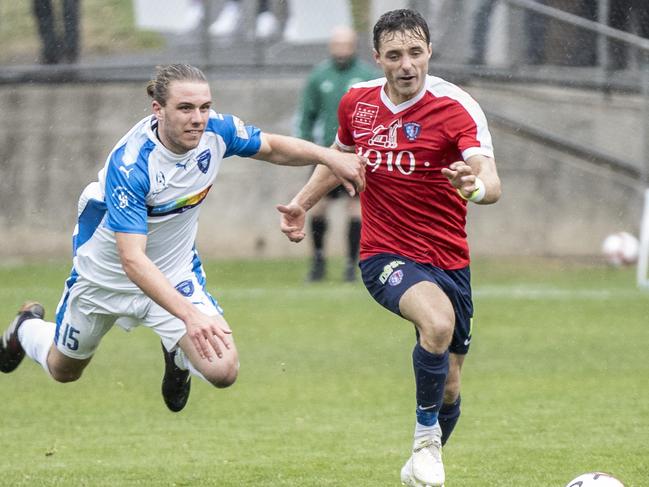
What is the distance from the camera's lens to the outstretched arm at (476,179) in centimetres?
553

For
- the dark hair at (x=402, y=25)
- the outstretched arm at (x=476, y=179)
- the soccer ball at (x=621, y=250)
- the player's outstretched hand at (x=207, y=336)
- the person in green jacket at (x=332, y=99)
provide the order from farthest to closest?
the soccer ball at (x=621, y=250) < the person in green jacket at (x=332, y=99) < the dark hair at (x=402, y=25) < the outstretched arm at (x=476, y=179) < the player's outstretched hand at (x=207, y=336)

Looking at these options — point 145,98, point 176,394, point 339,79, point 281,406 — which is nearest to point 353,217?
point 339,79

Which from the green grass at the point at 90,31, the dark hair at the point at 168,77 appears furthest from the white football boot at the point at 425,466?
the green grass at the point at 90,31

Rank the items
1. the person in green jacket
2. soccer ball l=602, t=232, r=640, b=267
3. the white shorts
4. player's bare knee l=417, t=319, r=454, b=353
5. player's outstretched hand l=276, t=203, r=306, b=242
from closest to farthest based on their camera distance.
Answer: player's bare knee l=417, t=319, r=454, b=353
player's outstretched hand l=276, t=203, r=306, b=242
the white shorts
the person in green jacket
soccer ball l=602, t=232, r=640, b=267

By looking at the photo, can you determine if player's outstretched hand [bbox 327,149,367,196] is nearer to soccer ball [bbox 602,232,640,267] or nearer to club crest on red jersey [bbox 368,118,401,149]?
club crest on red jersey [bbox 368,118,401,149]

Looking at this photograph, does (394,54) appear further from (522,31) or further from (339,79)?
(522,31)

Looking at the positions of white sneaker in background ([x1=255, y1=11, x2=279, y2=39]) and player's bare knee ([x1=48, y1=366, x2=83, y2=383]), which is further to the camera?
white sneaker in background ([x1=255, y1=11, x2=279, y2=39])

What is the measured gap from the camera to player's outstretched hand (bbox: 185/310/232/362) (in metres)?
5.42

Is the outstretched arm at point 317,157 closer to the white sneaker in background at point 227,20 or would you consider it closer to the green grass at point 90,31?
the white sneaker in background at point 227,20

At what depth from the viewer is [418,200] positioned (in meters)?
6.40

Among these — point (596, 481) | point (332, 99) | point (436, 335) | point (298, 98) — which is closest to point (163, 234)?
point (436, 335)

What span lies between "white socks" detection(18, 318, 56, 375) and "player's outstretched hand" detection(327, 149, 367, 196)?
6.89ft

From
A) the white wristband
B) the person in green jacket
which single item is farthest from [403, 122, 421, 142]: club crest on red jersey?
the person in green jacket

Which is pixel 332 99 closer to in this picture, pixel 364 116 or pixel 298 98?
pixel 298 98
